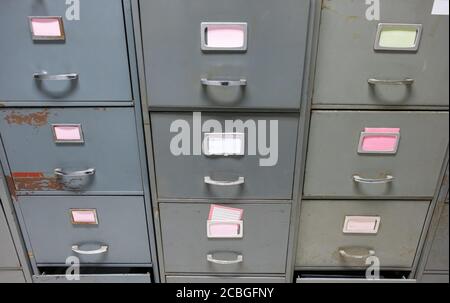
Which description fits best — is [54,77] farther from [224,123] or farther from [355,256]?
[355,256]

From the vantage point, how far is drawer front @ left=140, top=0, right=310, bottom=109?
875 mm

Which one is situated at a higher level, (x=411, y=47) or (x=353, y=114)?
(x=411, y=47)

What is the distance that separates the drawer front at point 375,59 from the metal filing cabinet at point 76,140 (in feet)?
1.79

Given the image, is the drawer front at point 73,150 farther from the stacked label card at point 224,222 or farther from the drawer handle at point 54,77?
the stacked label card at point 224,222

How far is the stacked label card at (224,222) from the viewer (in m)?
1.13

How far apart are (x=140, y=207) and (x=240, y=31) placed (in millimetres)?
665

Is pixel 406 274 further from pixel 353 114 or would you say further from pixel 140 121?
pixel 140 121

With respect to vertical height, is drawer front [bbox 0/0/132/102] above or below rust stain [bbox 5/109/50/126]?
above

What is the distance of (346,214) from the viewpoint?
45.5 inches

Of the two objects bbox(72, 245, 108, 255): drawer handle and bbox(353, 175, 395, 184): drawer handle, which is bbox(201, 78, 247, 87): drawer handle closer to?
bbox(353, 175, 395, 184): drawer handle

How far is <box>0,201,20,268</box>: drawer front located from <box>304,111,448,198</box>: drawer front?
1.05 m

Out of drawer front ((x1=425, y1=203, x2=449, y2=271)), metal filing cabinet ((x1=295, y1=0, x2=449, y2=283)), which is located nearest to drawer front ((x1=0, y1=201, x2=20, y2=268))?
metal filing cabinet ((x1=295, y1=0, x2=449, y2=283))

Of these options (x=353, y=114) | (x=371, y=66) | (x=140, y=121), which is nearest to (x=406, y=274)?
(x=353, y=114)
